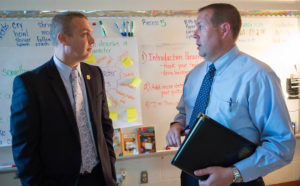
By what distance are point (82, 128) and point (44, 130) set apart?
21 cm

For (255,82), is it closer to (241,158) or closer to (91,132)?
(241,158)

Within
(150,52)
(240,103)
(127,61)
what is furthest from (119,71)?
(240,103)

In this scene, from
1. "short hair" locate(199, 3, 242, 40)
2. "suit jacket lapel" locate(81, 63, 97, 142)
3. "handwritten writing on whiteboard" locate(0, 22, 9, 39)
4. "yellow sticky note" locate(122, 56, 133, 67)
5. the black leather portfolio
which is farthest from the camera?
"yellow sticky note" locate(122, 56, 133, 67)

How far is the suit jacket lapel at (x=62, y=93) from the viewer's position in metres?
1.19

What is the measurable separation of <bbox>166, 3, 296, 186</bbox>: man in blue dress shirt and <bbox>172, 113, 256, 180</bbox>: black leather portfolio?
4cm

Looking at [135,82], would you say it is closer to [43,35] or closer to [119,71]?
[119,71]

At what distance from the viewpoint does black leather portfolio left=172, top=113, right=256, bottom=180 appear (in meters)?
0.95

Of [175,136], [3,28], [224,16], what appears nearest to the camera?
[224,16]

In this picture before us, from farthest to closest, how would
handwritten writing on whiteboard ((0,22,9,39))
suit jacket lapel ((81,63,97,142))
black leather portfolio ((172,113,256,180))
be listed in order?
1. handwritten writing on whiteboard ((0,22,9,39))
2. suit jacket lapel ((81,63,97,142))
3. black leather portfolio ((172,113,256,180))

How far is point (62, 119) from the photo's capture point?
1.18 meters

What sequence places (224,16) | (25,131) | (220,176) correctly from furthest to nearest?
(224,16)
(25,131)
(220,176)

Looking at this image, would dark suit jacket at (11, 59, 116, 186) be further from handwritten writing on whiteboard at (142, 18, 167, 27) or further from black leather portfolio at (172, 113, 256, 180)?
handwritten writing on whiteboard at (142, 18, 167, 27)

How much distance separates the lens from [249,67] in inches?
44.0

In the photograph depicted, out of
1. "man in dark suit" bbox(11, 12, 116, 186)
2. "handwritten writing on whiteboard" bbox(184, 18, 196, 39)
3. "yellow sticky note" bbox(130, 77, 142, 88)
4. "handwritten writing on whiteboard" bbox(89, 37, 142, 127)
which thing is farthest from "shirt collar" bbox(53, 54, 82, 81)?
"handwritten writing on whiteboard" bbox(184, 18, 196, 39)
